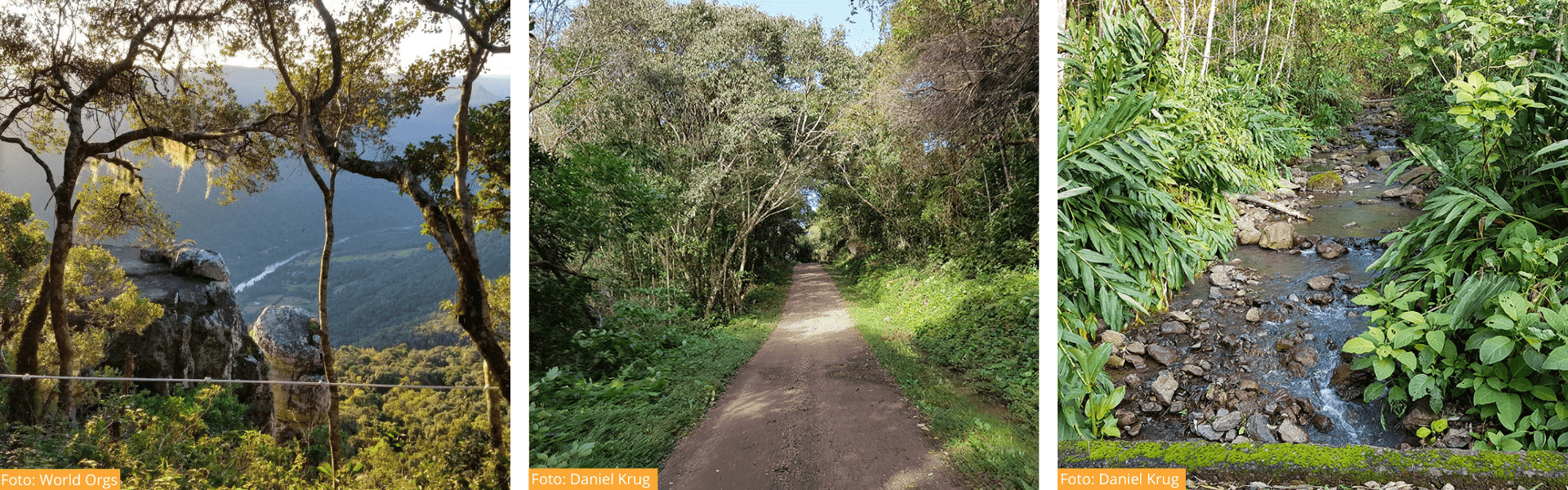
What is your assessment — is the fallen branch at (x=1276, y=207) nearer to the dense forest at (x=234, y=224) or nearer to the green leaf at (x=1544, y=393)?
the green leaf at (x=1544, y=393)

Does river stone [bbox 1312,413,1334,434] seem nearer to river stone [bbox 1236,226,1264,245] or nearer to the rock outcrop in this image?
river stone [bbox 1236,226,1264,245]

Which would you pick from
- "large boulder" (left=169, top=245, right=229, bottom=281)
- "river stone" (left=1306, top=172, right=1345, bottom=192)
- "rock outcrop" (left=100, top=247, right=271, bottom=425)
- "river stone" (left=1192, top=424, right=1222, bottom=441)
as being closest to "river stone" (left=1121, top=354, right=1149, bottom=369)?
"river stone" (left=1192, top=424, right=1222, bottom=441)

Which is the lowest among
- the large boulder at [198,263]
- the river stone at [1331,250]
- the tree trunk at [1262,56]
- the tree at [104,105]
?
the river stone at [1331,250]

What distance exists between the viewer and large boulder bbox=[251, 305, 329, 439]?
1.91 m

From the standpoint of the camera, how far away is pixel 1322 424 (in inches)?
75.6

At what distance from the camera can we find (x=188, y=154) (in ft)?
6.46

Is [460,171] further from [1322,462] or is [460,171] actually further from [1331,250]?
[1331,250]

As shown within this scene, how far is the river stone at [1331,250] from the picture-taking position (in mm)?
2182

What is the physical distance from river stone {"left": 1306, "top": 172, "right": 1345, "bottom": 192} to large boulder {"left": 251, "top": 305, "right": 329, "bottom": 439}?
181 inches

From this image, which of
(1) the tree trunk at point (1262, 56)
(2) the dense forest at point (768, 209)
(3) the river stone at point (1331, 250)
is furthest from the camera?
(1) the tree trunk at point (1262, 56)

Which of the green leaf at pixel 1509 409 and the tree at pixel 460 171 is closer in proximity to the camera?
the green leaf at pixel 1509 409

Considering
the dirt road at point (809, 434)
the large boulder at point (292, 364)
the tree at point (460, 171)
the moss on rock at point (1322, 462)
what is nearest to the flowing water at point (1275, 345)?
the moss on rock at point (1322, 462)

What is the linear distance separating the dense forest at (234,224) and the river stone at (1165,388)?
2677mm

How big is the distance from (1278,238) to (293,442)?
440 centimetres
